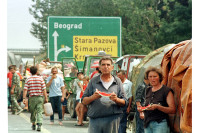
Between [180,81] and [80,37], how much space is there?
19.4 meters

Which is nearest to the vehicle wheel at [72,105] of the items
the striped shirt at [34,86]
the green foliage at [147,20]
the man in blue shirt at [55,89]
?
the man in blue shirt at [55,89]

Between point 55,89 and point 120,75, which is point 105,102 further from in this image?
point 55,89

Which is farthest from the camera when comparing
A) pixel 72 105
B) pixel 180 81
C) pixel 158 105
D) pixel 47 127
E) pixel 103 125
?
pixel 72 105

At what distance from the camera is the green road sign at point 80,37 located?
84.3 ft

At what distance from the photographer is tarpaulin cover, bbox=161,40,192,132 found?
19.2ft

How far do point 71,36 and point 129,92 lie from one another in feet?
46.2

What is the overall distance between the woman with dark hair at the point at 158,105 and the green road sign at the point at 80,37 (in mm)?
18063

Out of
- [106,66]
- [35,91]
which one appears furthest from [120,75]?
[106,66]

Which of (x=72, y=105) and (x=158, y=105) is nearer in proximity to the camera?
(x=158, y=105)

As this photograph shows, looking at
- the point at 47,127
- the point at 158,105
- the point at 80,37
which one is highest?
the point at 80,37

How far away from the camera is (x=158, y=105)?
7.33m

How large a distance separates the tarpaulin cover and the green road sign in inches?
706
